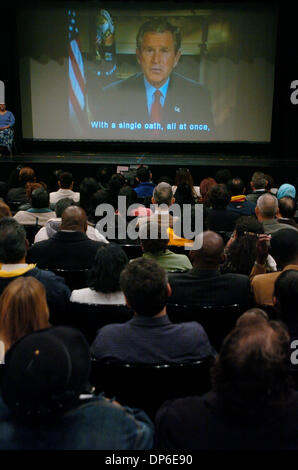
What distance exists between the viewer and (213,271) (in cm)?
261

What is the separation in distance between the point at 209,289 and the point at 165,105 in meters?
7.82

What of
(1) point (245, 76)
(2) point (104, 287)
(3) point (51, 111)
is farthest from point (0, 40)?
(2) point (104, 287)

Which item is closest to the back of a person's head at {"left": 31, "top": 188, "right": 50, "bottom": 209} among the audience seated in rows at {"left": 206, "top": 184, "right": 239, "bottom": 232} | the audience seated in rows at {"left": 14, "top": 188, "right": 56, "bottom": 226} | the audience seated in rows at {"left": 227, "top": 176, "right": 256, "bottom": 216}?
the audience seated in rows at {"left": 14, "top": 188, "right": 56, "bottom": 226}

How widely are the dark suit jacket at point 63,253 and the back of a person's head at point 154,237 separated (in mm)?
391

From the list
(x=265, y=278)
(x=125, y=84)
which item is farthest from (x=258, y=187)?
(x=125, y=84)

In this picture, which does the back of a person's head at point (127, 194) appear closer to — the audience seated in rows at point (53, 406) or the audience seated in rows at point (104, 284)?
the audience seated in rows at point (104, 284)

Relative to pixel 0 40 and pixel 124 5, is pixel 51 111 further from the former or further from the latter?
pixel 124 5

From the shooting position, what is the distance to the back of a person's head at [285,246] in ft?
8.97

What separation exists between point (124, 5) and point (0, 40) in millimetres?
2392

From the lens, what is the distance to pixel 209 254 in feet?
8.54

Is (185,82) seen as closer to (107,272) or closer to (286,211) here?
(286,211)

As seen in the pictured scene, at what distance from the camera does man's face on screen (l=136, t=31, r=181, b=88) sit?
9.43 metres

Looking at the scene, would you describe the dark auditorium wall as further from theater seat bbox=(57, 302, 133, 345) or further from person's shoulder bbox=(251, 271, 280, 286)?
theater seat bbox=(57, 302, 133, 345)

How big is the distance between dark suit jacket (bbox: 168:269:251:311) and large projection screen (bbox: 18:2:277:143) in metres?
7.70
